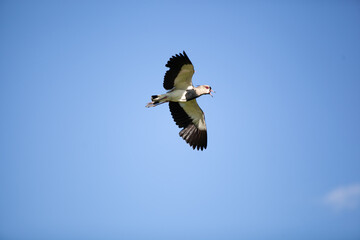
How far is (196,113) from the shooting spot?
14227 mm

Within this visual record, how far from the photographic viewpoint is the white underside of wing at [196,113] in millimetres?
14016

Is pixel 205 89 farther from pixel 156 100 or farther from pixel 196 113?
pixel 156 100

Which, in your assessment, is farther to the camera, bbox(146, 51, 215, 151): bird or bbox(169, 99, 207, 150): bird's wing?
bbox(169, 99, 207, 150): bird's wing

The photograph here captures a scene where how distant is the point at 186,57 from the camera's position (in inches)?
475

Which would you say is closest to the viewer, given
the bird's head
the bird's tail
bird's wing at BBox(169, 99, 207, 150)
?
the bird's tail

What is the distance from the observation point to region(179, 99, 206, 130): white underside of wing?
1402 cm

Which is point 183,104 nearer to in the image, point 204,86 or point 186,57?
point 204,86

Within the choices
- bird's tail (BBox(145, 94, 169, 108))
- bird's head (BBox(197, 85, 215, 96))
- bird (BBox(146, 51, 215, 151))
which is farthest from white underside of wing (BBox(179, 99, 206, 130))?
bird's tail (BBox(145, 94, 169, 108))

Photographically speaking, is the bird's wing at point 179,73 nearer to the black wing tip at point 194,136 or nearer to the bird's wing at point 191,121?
the bird's wing at point 191,121

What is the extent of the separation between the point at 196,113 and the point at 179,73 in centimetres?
235

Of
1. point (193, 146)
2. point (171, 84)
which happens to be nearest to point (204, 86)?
point (171, 84)

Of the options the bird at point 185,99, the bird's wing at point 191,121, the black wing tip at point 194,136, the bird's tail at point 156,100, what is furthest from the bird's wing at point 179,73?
the black wing tip at point 194,136

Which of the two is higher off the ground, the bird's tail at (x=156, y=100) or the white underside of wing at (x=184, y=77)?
the white underside of wing at (x=184, y=77)

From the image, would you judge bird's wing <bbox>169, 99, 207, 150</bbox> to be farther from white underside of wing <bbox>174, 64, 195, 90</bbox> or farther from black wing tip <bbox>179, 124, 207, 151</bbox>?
white underside of wing <bbox>174, 64, 195, 90</bbox>
